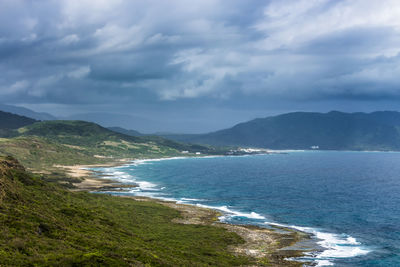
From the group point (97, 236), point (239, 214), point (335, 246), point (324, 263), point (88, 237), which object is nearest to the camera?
point (88, 237)

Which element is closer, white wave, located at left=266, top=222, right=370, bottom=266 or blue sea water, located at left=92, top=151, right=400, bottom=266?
white wave, located at left=266, top=222, right=370, bottom=266

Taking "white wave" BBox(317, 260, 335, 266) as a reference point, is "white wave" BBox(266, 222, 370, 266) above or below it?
below

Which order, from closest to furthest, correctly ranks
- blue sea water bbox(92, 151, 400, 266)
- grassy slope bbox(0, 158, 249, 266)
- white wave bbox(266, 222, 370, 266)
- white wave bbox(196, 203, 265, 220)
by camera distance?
grassy slope bbox(0, 158, 249, 266) → white wave bbox(266, 222, 370, 266) → blue sea water bbox(92, 151, 400, 266) → white wave bbox(196, 203, 265, 220)

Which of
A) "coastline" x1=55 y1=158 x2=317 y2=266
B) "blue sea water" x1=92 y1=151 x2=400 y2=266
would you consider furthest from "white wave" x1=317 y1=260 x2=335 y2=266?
"coastline" x1=55 y1=158 x2=317 y2=266

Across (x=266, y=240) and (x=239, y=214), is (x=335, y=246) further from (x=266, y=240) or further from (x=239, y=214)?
(x=239, y=214)

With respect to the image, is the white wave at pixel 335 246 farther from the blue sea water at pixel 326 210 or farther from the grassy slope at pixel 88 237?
the grassy slope at pixel 88 237

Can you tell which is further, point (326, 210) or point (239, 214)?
point (326, 210)

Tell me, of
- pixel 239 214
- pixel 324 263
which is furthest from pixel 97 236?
pixel 239 214

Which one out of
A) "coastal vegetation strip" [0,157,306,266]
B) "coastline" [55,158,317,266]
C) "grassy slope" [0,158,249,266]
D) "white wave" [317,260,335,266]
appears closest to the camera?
"grassy slope" [0,158,249,266]

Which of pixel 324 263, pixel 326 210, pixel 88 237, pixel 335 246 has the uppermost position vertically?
pixel 88 237

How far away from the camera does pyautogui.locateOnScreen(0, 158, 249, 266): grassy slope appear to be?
4231cm

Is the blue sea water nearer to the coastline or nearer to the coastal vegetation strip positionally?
the coastline

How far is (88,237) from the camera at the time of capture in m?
57.3

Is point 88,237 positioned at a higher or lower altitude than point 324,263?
higher
